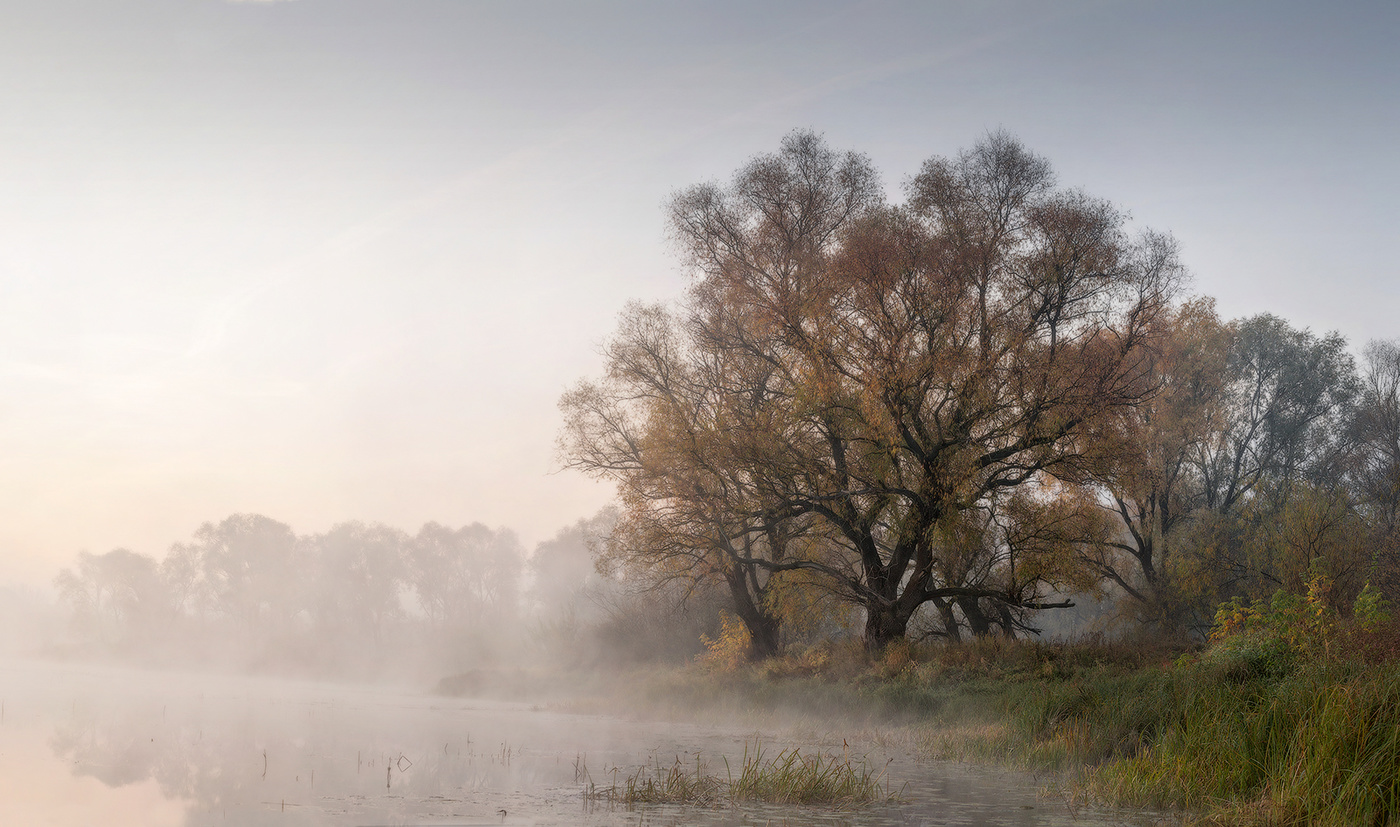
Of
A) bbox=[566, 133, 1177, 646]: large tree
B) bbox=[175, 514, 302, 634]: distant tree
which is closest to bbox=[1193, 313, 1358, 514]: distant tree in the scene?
bbox=[566, 133, 1177, 646]: large tree

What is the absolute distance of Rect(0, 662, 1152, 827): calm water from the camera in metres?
7.80

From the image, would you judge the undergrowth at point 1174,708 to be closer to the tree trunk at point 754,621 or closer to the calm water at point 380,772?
the calm water at point 380,772

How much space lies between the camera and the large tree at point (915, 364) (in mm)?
20906

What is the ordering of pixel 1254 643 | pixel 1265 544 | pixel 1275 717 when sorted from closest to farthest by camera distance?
pixel 1275 717 → pixel 1254 643 → pixel 1265 544

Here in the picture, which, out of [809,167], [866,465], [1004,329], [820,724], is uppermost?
[809,167]

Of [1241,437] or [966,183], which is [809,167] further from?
[1241,437]

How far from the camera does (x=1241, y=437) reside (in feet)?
115

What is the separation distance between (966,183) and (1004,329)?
170 inches

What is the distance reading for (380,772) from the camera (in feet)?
35.4

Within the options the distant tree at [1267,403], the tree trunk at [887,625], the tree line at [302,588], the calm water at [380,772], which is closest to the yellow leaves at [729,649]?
the tree trunk at [887,625]

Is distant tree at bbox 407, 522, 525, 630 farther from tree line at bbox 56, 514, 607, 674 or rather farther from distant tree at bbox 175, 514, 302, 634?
distant tree at bbox 175, 514, 302, 634

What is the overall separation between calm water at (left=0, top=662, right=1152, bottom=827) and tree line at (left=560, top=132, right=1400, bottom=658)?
6418 mm

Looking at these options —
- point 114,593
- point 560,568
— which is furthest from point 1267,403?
point 114,593

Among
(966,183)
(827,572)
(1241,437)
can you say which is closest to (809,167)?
(966,183)
